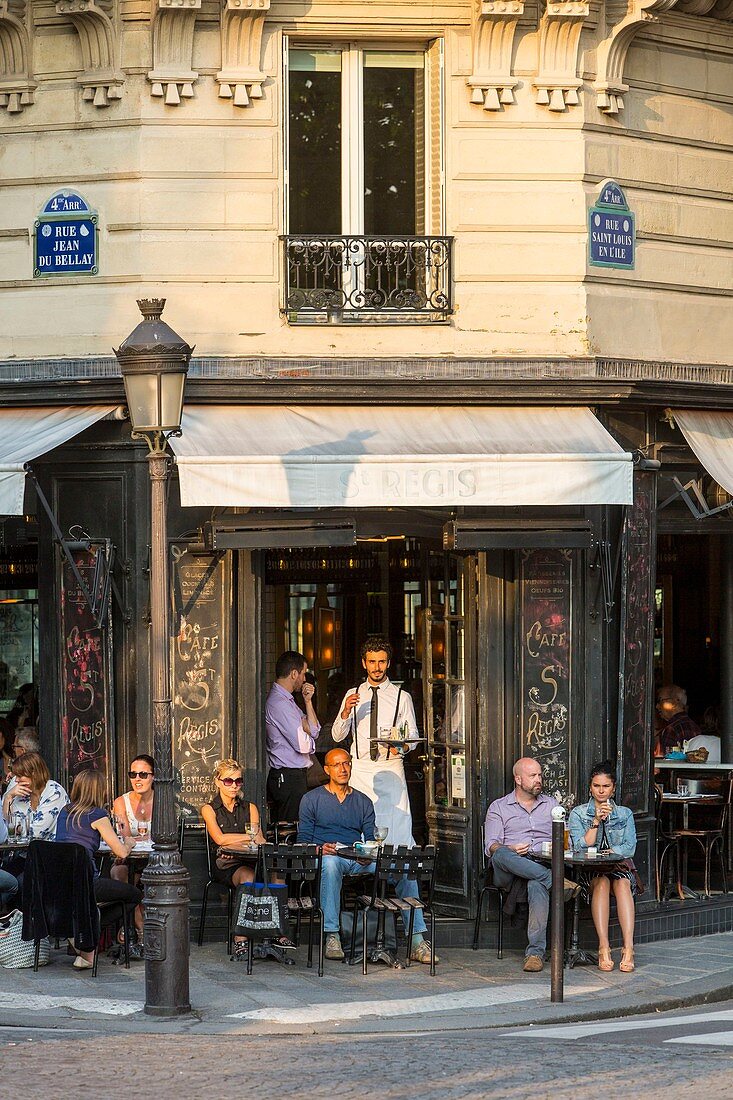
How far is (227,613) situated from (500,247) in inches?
129

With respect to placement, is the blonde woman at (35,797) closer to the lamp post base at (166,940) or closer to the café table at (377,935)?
the café table at (377,935)

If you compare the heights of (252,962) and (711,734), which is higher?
(711,734)

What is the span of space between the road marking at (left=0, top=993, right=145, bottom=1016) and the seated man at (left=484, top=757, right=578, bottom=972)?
2820 mm

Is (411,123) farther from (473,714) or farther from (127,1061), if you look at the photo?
(127,1061)

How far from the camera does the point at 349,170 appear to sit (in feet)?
43.2

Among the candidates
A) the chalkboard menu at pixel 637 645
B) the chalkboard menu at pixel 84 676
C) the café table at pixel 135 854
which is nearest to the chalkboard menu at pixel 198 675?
the chalkboard menu at pixel 84 676

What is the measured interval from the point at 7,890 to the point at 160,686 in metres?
2.38

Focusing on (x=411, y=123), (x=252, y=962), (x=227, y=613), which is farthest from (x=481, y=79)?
(x=252, y=962)

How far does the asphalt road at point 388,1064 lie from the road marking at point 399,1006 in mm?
465

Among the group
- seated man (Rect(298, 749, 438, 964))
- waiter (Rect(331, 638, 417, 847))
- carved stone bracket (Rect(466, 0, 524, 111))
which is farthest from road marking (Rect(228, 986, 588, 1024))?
carved stone bracket (Rect(466, 0, 524, 111))

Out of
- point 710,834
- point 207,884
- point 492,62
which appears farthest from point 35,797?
point 492,62

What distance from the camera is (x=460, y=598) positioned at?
43.5ft

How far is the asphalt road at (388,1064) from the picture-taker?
8023 mm

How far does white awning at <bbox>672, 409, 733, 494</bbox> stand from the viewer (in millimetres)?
12992
